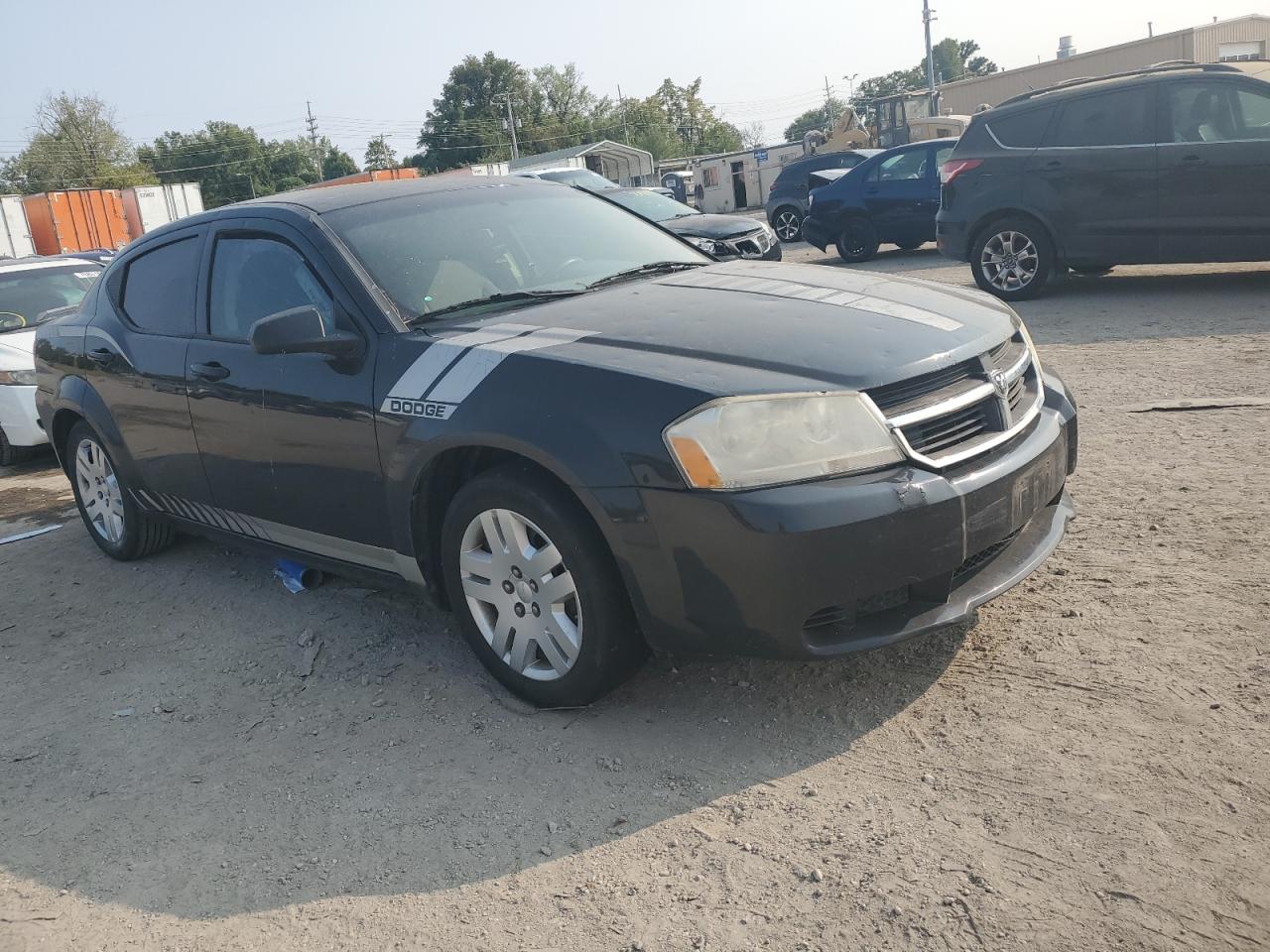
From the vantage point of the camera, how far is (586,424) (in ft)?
9.85

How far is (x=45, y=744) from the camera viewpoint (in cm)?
368

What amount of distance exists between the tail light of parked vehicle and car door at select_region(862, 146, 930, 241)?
451 cm

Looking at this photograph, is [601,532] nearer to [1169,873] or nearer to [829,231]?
[1169,873]

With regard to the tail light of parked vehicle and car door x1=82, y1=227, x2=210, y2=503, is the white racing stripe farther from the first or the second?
the tail light of parked vehicle

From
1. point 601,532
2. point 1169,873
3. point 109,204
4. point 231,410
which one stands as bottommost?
point 1169,873

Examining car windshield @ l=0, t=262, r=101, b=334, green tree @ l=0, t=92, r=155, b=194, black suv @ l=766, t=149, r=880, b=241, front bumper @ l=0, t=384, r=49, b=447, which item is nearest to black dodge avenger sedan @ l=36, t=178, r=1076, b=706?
front bumper @ l=0, t=384, r=49, b=447

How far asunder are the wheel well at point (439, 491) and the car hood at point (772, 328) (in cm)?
40

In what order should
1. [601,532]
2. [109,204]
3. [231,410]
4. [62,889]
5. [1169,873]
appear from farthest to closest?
[109,204] < [231,410] < [601,532] < [62,889] < [1169,873]

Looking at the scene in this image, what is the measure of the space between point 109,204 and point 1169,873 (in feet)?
116

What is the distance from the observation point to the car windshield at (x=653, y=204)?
45.9ft

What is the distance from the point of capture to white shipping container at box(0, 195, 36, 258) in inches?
1164

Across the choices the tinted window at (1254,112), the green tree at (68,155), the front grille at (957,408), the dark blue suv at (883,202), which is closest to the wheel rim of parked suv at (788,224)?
the dark blue suv at (883,202)

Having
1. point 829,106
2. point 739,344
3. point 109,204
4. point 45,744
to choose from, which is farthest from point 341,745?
point 829,106

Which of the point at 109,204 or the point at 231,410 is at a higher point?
the point at 109,204
